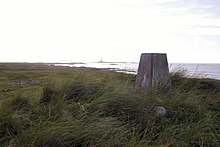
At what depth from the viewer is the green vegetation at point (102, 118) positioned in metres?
3.47

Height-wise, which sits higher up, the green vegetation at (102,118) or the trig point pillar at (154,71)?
the trig point pillar at (154,71)

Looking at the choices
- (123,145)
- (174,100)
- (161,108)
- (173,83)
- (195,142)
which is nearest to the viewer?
(123,145)

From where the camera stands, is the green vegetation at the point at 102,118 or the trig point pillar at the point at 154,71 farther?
the trig point pillar at the point at 154,71

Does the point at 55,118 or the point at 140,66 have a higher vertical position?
the point at 140,66

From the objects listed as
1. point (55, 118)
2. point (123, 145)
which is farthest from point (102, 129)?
point (55, 118)

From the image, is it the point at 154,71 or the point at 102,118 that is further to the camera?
the point at 154,71

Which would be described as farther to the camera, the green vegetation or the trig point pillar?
the trig point pillar

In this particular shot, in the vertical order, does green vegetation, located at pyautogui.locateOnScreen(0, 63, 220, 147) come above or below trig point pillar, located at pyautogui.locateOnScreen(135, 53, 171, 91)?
below

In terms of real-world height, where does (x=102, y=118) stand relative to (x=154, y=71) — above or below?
below

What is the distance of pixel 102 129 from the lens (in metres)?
3.63

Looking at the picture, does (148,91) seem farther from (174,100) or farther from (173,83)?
(173,83)

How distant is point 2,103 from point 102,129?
1.61 m

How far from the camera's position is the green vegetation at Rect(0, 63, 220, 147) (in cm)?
347

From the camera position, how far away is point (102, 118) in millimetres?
4078
